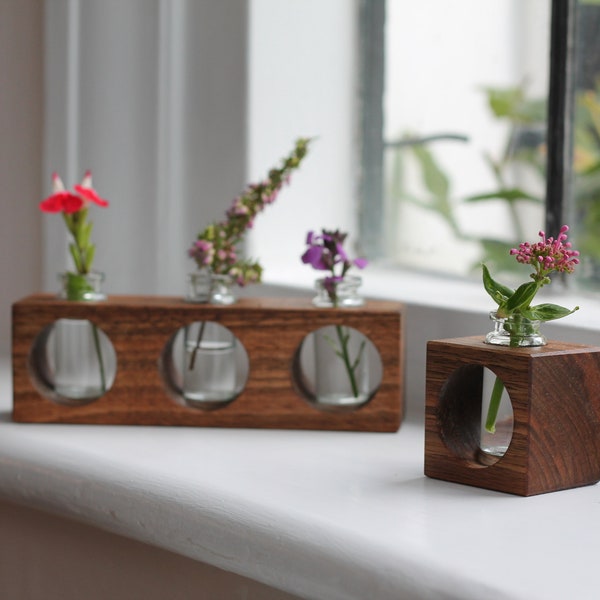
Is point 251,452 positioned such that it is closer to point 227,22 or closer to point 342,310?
point 342,310

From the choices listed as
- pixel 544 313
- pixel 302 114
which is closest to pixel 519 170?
pixel 302 114

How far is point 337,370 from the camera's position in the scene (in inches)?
35.9

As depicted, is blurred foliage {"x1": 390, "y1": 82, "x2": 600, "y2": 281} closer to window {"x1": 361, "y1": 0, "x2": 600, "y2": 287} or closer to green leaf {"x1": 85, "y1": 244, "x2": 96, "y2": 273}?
window {"x1": 361, "y1": 0, "x2": 600, "y2": 287}

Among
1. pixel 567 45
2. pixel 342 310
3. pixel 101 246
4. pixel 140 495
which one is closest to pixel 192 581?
pixel 140 495

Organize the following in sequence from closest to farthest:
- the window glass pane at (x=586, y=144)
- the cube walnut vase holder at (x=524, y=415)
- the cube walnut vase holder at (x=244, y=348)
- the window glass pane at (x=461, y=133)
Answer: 1. the cube walnut vase holder at (x=524, y=415)
2. the cube walnut vase holder at (x=244, y=348)
3. the window glass pane at (x=586, y=144)
4. the window glass pane at (x=461, y=133)

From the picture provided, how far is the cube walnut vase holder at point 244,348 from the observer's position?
88 centimetres

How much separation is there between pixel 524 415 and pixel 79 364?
1.35 feet

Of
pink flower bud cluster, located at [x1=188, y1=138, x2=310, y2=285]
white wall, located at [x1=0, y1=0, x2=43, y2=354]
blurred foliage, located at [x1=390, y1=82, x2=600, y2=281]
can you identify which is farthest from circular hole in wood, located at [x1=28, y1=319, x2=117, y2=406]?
blurred foliage, located at [x1=390, y1=82, x2=600, y2=281]

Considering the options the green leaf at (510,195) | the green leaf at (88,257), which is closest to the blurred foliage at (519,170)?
the green leaf at (510,195)

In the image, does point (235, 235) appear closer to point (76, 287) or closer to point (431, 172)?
point (76, 287)

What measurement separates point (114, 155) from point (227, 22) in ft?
0.58

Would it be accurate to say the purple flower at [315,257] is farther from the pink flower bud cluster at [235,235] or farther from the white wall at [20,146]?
the white wall at [20,146]

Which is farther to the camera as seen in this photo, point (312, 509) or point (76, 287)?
point (76, 287)

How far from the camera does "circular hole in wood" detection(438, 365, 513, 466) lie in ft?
2.39
